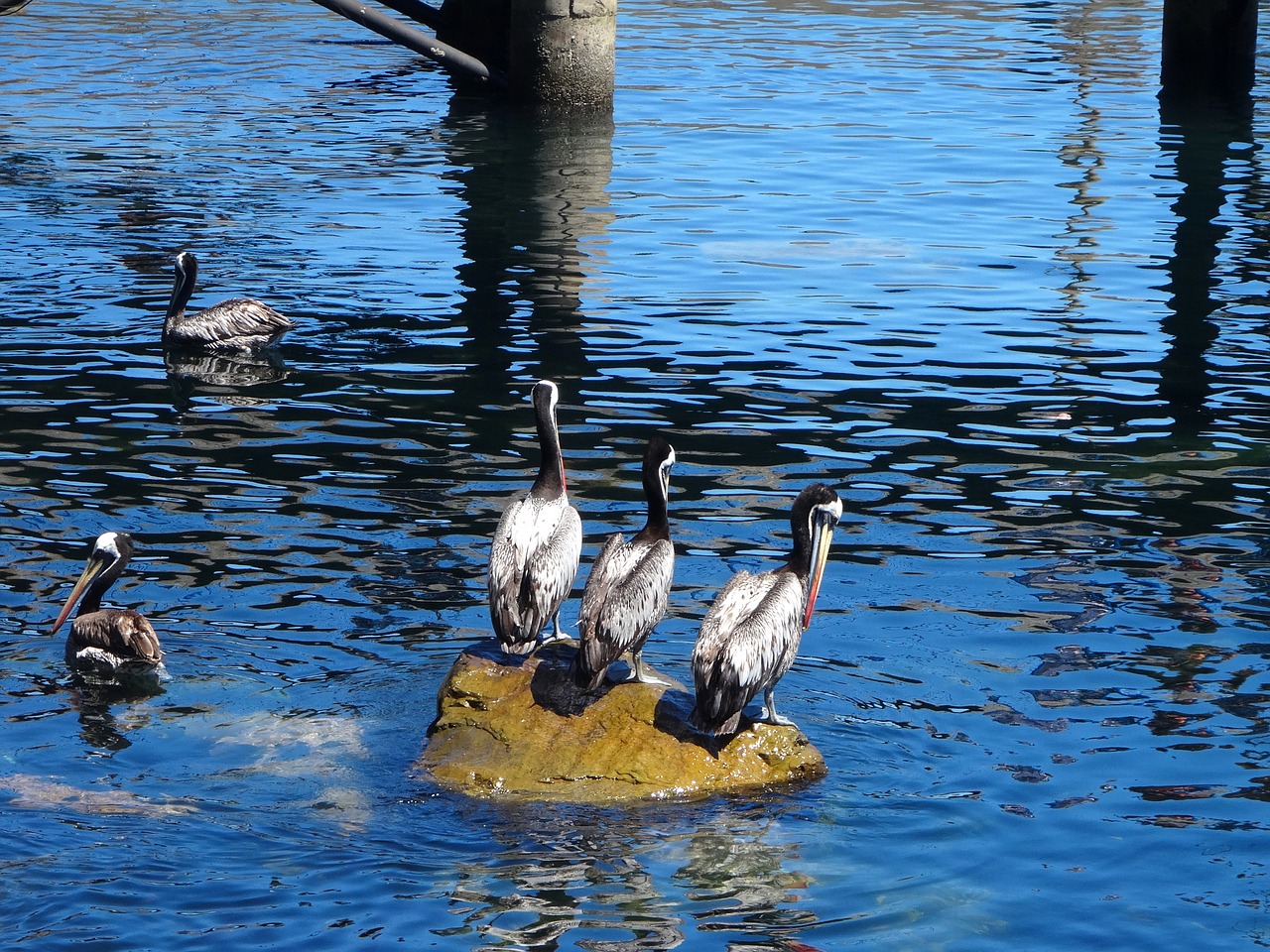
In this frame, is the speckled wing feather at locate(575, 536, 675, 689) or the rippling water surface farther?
the speckled wing feather at locate(575, 536, 675, 689)

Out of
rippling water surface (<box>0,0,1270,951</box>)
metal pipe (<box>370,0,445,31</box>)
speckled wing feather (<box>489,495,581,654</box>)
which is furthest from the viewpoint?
metal pipe (<box>370,0,445,31</box>)

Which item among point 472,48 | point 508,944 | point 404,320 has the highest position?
point 472,48

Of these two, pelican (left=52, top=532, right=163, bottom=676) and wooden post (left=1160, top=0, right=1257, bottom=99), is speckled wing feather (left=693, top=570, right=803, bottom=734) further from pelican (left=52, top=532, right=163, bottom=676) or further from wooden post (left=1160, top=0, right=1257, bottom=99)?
wooden post (left=1160, top=0, right=1257, bottom=99)

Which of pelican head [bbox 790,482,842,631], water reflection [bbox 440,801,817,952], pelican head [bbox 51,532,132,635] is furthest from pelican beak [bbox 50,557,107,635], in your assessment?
pelican head [bbox 790,482,842,631]

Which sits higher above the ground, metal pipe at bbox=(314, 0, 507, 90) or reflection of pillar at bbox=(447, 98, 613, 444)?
metal pipe at bbox=(314, 0, 507, 90)

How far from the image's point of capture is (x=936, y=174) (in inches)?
850

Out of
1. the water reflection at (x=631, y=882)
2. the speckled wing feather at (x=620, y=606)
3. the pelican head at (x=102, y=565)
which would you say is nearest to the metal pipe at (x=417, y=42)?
the pelican head at (x=102, y=565)

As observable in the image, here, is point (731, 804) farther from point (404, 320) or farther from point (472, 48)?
point (472, 48)

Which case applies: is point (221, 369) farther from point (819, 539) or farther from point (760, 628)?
point (760, 628)

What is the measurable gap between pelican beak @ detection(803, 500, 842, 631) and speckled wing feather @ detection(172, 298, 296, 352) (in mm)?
7292

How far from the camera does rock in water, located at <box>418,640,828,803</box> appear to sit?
785 cm

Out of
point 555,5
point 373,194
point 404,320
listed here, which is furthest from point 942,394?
point 555,5

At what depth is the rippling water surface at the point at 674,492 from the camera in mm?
7160

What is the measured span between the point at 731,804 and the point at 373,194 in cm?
1406
